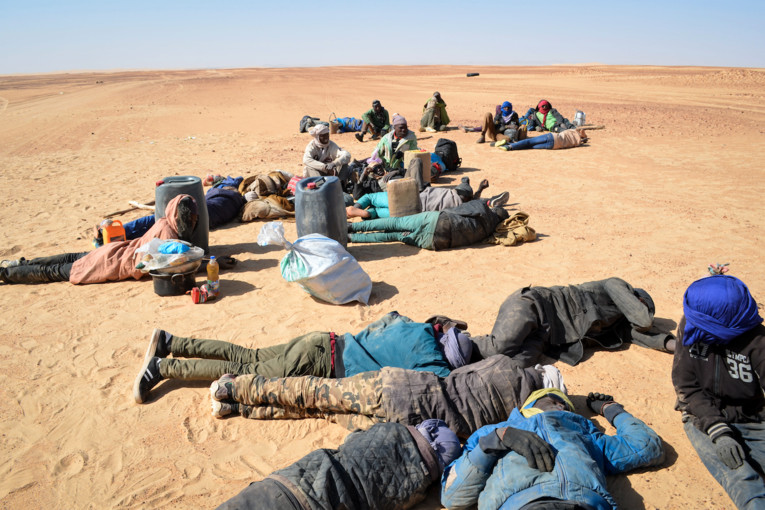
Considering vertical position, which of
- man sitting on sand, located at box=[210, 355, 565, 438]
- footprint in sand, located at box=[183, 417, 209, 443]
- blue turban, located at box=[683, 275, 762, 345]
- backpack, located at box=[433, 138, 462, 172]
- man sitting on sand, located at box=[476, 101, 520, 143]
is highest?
man sitting on sand, located at box=[476, 101, 520, 143]

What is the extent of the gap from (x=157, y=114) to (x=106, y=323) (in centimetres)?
2149

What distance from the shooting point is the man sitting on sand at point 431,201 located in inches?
312

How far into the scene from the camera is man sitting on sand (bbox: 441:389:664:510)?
2605 millimetres

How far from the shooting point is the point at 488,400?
3.50 meters

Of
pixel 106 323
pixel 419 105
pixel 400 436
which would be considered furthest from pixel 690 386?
pixel 419 105

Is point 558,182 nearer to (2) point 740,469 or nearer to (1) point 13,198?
(2) point 740,469

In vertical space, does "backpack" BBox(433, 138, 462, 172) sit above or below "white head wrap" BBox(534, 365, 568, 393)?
above

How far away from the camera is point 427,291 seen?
19.4 ft

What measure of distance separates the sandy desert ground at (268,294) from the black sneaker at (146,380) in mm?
80

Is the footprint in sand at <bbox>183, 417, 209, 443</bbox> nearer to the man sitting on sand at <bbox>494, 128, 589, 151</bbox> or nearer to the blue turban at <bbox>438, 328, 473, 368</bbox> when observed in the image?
the blue turban at <bbox>438, 328, 473, 368</bbox>

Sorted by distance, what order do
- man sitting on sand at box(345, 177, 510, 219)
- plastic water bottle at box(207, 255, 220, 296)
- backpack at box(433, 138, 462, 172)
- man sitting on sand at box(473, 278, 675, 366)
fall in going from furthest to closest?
backpack at box(433, 138, 462, 172)
man sitting on sand at box(345, 177, 510, 219)
plastic water bottle at box(207, 255, 220, 296)
man sitting on sand at box(473, 278, 675, 366)

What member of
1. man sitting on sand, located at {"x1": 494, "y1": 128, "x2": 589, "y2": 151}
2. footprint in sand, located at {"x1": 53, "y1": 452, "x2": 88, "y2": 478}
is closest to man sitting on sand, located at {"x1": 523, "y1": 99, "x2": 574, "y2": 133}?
man sitting on sand, located at {"x1": 494, "y1": 128, "x2": 589, "y2": 151}

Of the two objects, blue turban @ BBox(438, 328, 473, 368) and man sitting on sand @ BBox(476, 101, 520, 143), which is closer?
blue turban @ BBox(438, 328, 473, 368)

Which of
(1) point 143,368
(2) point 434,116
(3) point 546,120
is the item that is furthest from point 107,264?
(3) point 546,120
